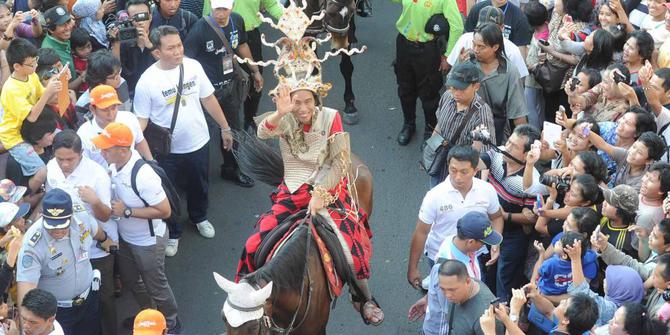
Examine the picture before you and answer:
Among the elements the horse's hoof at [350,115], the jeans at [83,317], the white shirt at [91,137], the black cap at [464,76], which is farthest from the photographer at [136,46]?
the black cap at [464,76]

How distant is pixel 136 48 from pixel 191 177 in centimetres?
143

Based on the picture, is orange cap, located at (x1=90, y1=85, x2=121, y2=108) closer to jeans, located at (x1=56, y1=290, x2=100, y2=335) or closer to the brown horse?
jeans, located at (x1=56, y1=290, x2=100, y2=335)

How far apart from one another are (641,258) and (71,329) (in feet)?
13.6

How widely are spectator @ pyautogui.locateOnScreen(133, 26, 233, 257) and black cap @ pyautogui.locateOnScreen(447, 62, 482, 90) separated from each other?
2.24 meters

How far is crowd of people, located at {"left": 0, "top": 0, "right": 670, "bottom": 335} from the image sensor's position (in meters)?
6.40

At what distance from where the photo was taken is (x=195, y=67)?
8578 millimetres

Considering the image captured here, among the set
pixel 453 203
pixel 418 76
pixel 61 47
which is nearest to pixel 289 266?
pixel 453 203

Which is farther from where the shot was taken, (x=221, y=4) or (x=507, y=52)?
(x=221, y=4)

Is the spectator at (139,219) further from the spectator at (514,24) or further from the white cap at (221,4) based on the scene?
the spectator at (514,24)

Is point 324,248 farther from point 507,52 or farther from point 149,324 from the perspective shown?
point 507,52

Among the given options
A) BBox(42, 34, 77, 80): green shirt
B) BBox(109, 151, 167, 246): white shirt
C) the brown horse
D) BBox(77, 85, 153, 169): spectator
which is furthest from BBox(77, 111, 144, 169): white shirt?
the brown horse

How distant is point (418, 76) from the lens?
10.3 meters

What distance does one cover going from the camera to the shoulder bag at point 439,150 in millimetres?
8039

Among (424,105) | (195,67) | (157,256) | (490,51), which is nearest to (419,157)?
(424,105)
